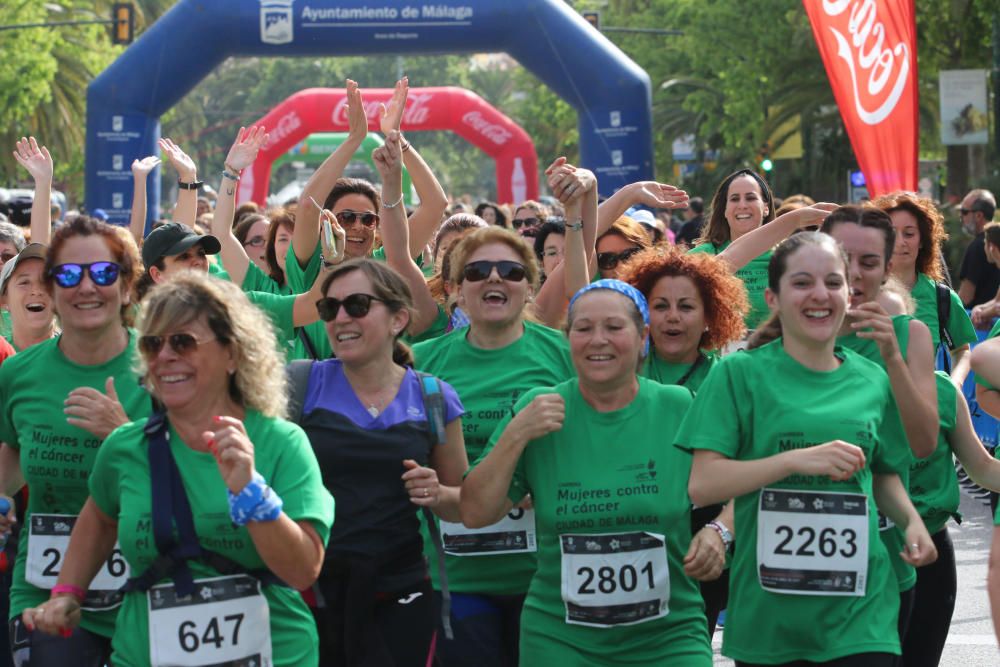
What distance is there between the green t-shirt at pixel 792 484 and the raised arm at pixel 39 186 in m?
3.74

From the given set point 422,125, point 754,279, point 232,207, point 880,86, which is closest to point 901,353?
point 754,279

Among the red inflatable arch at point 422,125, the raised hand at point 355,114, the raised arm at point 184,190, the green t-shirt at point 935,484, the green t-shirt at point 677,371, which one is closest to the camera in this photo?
the green t-shirt at point 935,484

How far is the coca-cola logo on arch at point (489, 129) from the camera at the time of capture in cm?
2947

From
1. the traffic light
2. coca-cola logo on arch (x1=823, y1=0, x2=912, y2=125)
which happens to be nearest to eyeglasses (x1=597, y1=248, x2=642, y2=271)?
coca-cola logo on arch (x1=823, y1=0, x2=912, y2=125)

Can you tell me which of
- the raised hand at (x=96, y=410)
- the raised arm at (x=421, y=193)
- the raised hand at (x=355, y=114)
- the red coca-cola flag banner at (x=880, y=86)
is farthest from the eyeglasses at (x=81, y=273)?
the red coca-cola flag banner at (x=880, y=86)

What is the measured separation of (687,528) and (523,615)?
0.53m

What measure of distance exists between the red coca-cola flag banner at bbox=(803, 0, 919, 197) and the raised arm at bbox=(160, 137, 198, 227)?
4354 mm

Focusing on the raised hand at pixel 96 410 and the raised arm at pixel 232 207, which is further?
the raised arm at pixel 232 207

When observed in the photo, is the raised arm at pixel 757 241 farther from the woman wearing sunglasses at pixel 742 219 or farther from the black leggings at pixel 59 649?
the black leggings at pixel 59 649

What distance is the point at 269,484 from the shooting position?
3.68 metres

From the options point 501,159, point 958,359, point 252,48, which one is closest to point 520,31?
point 252,48

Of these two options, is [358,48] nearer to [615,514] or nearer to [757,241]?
[757,241]

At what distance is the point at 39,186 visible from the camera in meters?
7.58

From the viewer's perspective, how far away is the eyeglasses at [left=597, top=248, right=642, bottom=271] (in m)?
6.56
